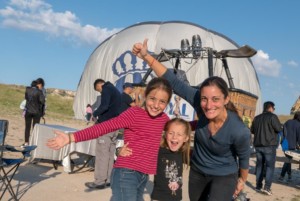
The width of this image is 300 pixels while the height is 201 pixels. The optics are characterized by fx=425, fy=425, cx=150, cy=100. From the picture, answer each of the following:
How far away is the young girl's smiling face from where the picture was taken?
3580mm

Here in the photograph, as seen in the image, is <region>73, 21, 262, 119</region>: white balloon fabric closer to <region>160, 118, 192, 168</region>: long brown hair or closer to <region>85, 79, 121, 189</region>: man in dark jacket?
<region>85, 79, 121, 189</region>: man in dark jacket

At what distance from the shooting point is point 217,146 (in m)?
3.30

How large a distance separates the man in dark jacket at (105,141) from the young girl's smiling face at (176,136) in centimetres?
378

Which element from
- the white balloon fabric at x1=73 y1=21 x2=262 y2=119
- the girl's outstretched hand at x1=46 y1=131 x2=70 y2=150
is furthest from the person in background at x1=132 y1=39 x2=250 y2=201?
the white balloon fabric at x1=73 y1=21 x2=262 y2=119

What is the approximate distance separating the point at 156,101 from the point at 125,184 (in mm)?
689

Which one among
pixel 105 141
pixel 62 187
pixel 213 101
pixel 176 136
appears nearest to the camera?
pixel 213 101

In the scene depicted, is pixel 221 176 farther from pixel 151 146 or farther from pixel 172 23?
pixel 172 23

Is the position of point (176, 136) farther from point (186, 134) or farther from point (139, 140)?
point (139, 140)

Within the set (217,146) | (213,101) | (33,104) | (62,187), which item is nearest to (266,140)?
(62,187)

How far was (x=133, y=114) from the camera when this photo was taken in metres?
3.37

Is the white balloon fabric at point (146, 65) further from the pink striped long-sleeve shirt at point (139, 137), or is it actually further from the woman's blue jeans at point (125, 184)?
the woman's blue jeans at point (125, 184)

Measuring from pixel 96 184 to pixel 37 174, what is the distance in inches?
52.6

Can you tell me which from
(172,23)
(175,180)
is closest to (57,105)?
(172,23)

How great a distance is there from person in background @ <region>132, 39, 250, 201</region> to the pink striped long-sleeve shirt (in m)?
0.36
